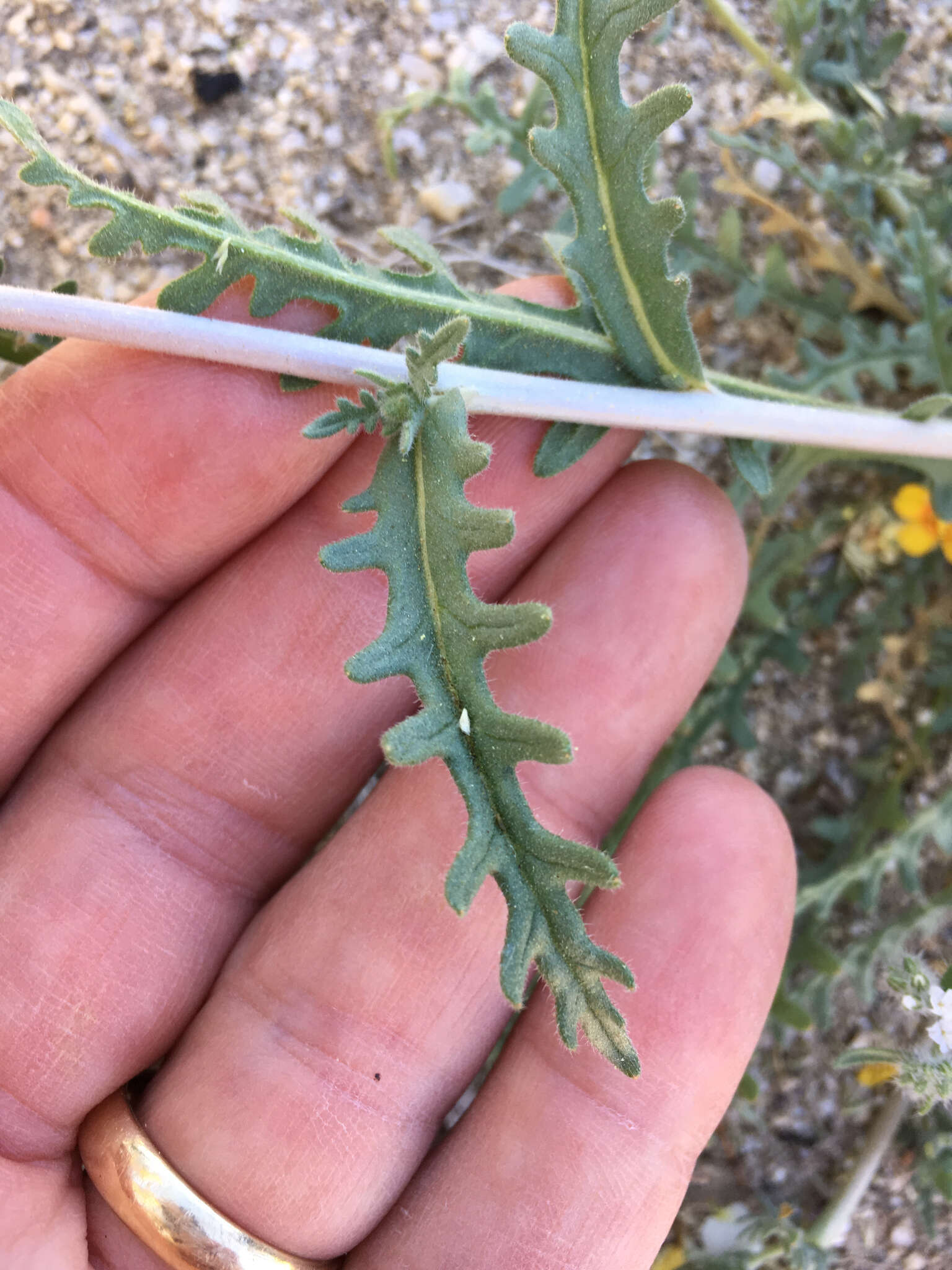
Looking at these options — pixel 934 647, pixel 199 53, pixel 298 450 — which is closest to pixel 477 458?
pixel 298 450

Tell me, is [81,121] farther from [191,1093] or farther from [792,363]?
[191,1093]

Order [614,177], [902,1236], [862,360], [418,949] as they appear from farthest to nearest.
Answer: [902,1236], [862,360], [418,949], [614,177]

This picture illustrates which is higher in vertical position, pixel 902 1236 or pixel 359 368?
pixel 359 368

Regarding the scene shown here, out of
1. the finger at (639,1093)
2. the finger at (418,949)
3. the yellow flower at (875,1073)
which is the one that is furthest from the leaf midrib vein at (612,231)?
the yellow flower at (875,1073)

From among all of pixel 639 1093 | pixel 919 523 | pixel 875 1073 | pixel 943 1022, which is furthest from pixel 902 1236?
pixel 919 523

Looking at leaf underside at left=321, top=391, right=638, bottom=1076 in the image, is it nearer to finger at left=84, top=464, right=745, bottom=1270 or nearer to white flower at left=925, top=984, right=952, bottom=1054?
finger at left=84, top=464, right=745, bottom=1270

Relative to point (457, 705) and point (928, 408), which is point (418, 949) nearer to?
point (457, 705)
